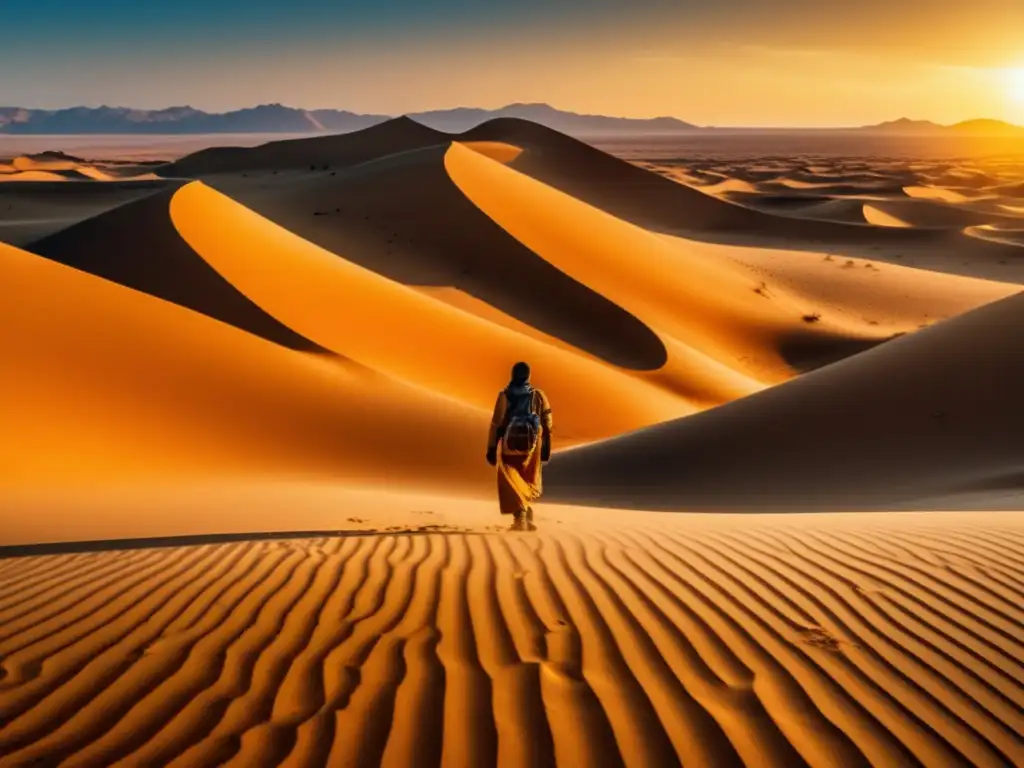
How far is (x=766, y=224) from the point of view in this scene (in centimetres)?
5556

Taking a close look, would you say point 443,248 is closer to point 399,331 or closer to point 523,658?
point 399,331

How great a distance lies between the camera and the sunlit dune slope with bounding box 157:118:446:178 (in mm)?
70938

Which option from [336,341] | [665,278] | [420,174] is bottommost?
[336,341]

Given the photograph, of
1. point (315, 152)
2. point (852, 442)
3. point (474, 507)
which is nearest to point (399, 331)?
point (852, 442)

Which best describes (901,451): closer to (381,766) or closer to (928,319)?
(381,766)

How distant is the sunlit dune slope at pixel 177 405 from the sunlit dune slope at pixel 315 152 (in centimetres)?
5474

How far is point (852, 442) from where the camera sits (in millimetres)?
13789

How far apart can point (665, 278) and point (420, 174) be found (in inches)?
412

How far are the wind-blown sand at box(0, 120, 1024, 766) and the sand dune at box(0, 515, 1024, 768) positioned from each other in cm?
2

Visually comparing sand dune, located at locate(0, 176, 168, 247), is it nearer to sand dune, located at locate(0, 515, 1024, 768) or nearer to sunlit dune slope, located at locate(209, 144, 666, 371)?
sunlit dune slope, located at locate(209, 144, 666, 371)

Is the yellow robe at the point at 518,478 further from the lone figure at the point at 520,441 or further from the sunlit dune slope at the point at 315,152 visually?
the sunlit dune slope at the point at 315,152

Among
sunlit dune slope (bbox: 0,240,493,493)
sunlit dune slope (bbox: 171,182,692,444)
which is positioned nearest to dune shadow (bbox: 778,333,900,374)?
sunlit dune slope (bbox: 171,182,692,444)

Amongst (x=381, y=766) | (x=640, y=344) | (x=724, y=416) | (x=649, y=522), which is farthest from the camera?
(x=640, y=344)

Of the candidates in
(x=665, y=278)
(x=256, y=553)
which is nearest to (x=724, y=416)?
(x=256, y=553)
